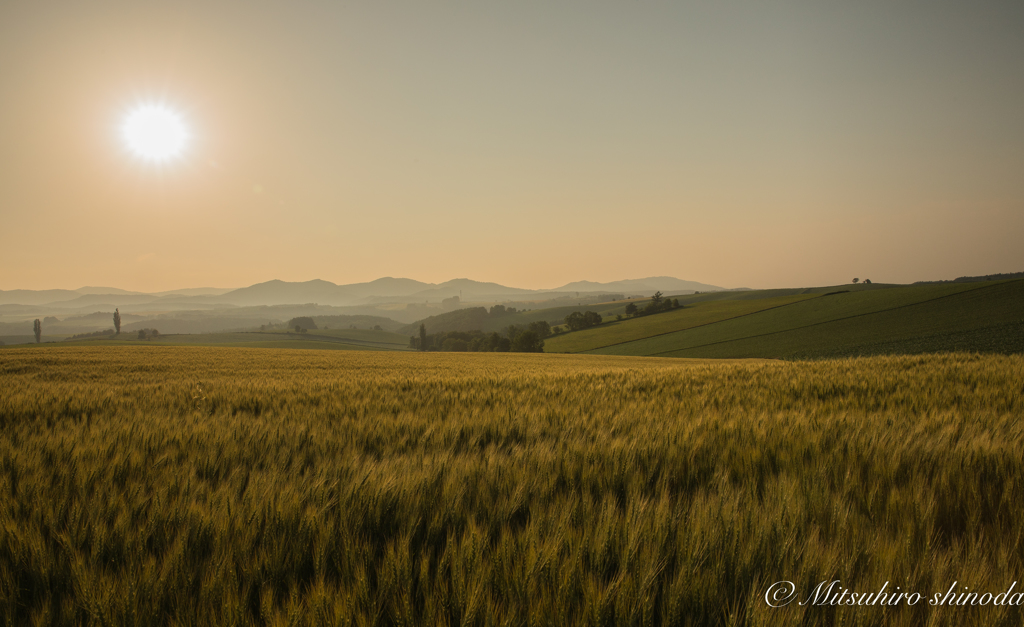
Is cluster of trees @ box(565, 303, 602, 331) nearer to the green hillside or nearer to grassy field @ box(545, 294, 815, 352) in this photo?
grassy field @ box(545, 294, 815, 352)

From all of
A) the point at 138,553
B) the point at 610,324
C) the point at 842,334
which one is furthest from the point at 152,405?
the point at 610,324

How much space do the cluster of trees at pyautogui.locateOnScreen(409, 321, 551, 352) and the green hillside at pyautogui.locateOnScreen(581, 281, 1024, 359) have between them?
440 centimetres

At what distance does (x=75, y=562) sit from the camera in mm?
1362

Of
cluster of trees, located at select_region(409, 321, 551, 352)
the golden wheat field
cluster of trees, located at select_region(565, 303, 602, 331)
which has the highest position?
the golden wheat field

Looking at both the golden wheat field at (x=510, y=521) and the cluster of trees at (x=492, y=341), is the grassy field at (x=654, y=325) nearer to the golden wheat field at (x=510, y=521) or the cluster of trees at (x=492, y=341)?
the cluster of trees at (x=492, y=341)

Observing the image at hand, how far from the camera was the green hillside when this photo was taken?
36094mm

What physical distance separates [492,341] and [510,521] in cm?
6826

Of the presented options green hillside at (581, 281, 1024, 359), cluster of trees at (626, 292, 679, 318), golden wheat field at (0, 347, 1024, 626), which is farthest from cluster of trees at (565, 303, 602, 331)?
golden wheat field at (0, 347, 1024, 626)

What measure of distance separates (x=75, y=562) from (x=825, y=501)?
9.66 feet

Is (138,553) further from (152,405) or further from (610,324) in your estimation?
(610,324)

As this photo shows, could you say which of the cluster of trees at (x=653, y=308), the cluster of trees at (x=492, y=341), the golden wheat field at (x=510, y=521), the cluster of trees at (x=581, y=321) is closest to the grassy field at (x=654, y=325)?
the cluster of trees at (x=581, y=321)

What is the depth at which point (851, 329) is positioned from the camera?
150 ft

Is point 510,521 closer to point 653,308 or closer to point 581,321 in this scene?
point 581,321

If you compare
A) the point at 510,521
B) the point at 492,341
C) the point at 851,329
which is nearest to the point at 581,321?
the point at 492,341
